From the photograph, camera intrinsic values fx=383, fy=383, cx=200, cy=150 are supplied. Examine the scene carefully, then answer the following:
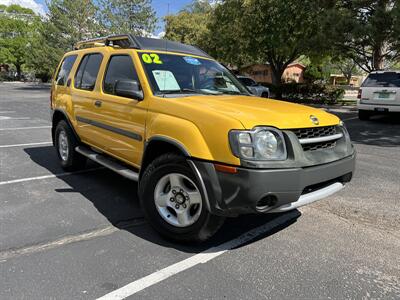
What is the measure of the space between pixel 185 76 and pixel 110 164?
149 cm

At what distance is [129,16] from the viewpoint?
35125 millimetres

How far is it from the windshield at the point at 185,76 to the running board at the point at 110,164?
40.1 inches

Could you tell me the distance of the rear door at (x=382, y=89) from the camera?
12531 millimetres

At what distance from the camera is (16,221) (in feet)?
14.0

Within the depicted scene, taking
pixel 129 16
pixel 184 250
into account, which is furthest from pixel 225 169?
pixel 129 16

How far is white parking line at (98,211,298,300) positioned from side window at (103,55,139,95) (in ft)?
6.96

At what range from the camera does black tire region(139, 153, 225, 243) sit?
140 inches

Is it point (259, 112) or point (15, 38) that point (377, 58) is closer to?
point (259, 112)

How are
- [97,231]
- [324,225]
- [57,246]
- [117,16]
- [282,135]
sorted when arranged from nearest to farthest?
[282,135] → [57,246] → [97,231] → [324,225] → [117,16]

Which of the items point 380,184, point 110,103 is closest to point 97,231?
point 110,103

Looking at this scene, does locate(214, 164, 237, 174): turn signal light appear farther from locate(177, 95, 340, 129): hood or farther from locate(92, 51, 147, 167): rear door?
locate(92, 51, 147, 167): rear door

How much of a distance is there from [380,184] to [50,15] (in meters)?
38.1

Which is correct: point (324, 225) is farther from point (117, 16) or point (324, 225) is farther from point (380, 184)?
point (117, 16)

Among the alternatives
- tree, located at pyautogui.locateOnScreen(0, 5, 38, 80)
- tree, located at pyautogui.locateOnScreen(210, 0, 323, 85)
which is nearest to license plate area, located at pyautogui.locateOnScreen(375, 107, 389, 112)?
tree, located at pyautogui.locateOnScreen(210, 0, 323, 85)
